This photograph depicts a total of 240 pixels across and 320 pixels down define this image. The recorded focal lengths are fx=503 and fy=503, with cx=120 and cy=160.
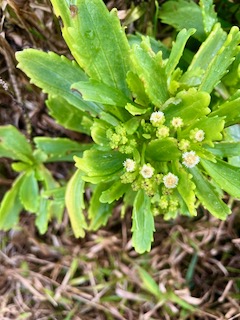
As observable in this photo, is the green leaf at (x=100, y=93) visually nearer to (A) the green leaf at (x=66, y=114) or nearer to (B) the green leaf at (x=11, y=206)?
(A) the green leaf at (x=66, y=114)

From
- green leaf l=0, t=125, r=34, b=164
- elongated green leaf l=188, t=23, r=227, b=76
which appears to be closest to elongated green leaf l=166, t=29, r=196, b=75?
elongated green leaf l=188, t=23, r=227, b=76

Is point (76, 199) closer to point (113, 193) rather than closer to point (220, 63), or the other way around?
point (113, 193)

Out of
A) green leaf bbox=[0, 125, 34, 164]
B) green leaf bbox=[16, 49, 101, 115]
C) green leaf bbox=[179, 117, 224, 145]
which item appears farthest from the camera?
green leaf bbox=[0, 125, 34, 164]

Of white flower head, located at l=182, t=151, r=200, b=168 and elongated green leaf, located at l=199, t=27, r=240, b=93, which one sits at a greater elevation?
elongated green leaf, located at l=199, t=27, r=240, b=93

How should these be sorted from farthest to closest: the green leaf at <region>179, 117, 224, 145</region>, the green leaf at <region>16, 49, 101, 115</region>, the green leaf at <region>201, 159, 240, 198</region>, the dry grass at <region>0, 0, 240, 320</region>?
the dry grass at <region>0, 0, 240, 320</region> → the green leaf at <region>16, 49, 101, 115</region> → the green leaf at <region>201, 159, 240, 198</region> → the green leaf at <region>179, 117, 224, 145</region>

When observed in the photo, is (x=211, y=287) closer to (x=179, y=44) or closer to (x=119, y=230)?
(x=119, y=230)

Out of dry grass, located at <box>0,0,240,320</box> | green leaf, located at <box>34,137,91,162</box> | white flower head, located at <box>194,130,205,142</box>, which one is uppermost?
white flower head, located at <box>194,130,205,142</box>

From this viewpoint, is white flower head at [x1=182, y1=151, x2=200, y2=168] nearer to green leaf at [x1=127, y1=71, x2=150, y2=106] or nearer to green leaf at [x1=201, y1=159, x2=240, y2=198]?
green leaf at [x1=201, y1=159, x2=240, y2=198]
